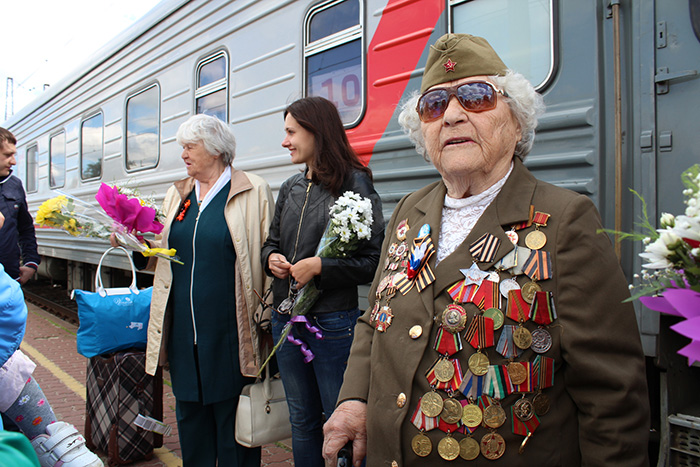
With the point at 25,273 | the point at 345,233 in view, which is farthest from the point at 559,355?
the point at 25,273

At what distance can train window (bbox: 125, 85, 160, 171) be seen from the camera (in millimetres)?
5016

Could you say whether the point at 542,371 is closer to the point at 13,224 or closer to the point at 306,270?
the point at 306,270

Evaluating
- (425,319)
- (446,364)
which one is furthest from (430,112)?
(446,364)

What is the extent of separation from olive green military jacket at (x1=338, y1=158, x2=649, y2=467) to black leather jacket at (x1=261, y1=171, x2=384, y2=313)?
77cm

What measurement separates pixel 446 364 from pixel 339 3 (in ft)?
7.72

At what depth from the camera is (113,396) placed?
10.5 ft

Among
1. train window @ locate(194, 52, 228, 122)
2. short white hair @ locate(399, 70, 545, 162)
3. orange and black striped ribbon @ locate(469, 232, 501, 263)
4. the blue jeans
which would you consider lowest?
the blue jeans

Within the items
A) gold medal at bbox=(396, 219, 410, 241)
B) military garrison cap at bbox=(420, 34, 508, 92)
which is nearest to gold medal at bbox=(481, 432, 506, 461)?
gold medal at bbox=(396, 219, 410, 241)

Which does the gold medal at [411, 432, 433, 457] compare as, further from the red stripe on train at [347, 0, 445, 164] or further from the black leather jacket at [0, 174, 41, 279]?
the black leather jacket at [0, 174, 41, 279]

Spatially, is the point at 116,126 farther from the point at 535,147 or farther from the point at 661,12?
the point at 661,12

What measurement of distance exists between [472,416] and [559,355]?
0.82 feet

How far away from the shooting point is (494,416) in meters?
1.26

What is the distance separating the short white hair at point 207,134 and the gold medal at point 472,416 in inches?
74.7

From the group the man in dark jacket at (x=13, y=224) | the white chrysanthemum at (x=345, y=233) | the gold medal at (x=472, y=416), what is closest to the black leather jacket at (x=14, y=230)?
the man in dark jacket at (x=13, y=224)
